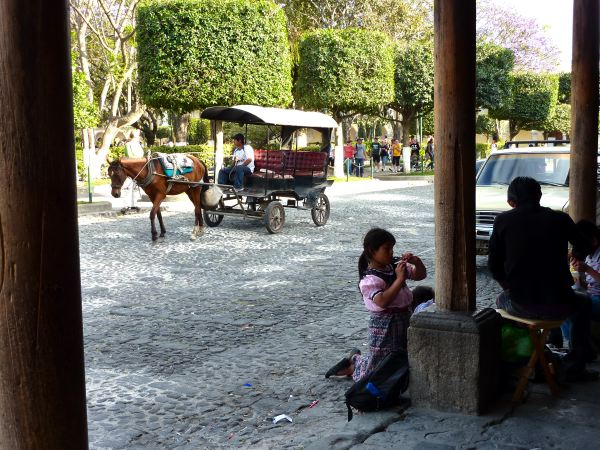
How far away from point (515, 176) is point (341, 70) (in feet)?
65.6

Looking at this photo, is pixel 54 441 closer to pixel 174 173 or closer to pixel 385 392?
pixel 385 392

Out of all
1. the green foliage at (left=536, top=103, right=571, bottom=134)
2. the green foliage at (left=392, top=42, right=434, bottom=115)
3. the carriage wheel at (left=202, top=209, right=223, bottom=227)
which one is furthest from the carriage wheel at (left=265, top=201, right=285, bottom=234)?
the green foliage at (left=536, top=103, right=571, bottom=134)

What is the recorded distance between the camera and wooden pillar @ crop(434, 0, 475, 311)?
4.72 meters

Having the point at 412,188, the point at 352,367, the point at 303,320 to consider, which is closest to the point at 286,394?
the point at 352,367

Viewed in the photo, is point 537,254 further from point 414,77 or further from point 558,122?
point 558,122

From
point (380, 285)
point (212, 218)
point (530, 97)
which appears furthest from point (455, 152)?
point (530, 97)

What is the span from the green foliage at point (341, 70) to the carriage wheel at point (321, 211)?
15.5 metres

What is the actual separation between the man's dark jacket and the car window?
21.6ft

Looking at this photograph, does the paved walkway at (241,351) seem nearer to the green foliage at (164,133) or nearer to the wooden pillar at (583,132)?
the wooden pillar at (583,132)

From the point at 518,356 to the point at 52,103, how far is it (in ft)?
12.8

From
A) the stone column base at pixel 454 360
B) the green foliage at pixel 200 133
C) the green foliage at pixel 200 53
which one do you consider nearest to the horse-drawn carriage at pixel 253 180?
the green foliage at pixel 200 53

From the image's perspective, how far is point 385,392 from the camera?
15.9ft

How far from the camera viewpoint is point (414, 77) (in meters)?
35.3

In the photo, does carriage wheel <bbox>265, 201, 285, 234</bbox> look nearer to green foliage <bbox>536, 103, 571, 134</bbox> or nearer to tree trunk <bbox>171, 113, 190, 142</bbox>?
tree trunk <bbox>171, 113, 190, 142</bbox>
